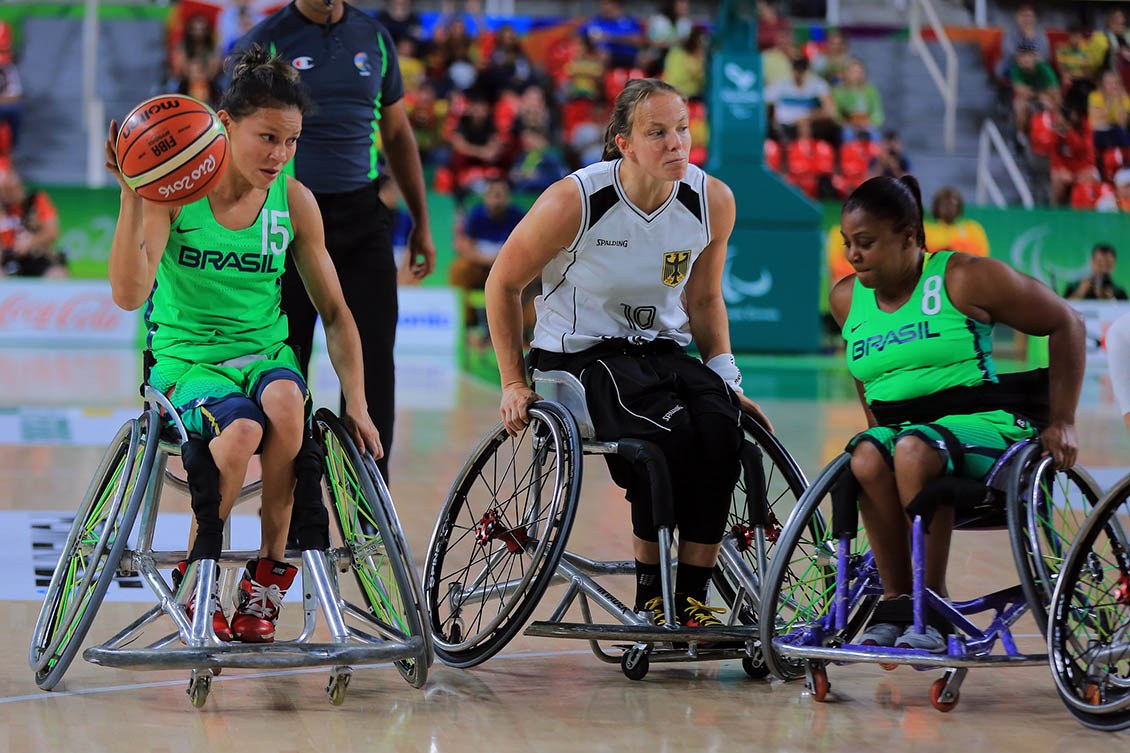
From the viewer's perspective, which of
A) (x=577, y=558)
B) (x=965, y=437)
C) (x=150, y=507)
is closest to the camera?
(x=965, y=437)

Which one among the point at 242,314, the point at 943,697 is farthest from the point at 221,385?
the point at 943,697

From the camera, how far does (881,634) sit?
3.04 m

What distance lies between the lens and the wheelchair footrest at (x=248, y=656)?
287 centimetres

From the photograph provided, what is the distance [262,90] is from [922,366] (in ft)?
4.89

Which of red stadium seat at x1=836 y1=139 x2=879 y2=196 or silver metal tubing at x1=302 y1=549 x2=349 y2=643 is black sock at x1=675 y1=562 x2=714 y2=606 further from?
red stadium seat at x1=836 y1=139 x2=879 y2=196

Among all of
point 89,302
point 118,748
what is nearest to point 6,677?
point 118,748

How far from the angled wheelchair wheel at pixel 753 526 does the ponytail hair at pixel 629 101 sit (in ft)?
2.32

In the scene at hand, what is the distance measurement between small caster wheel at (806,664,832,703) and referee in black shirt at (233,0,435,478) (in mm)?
1737

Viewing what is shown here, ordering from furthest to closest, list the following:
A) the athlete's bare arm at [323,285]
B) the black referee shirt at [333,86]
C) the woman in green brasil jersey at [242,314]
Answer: the black referee shirt at [333,86] < the athlete's bare arm at [323,285] < the woman in green brasil jersey at [242,314]

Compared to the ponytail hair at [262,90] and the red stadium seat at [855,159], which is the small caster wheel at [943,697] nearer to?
the ponytail hair at [262,90]

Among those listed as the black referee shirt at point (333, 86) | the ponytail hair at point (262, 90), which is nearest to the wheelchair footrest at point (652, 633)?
the ponytail hair at point (262, 90)

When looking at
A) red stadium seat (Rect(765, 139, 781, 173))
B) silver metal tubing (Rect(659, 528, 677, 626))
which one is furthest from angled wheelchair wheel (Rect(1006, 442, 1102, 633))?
red stadium seat (Rect(765, 139, 781, 173))

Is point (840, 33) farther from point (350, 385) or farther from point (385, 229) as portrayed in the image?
point (350, 385)

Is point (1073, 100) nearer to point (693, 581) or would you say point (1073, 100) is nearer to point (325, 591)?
point (693, 581)
